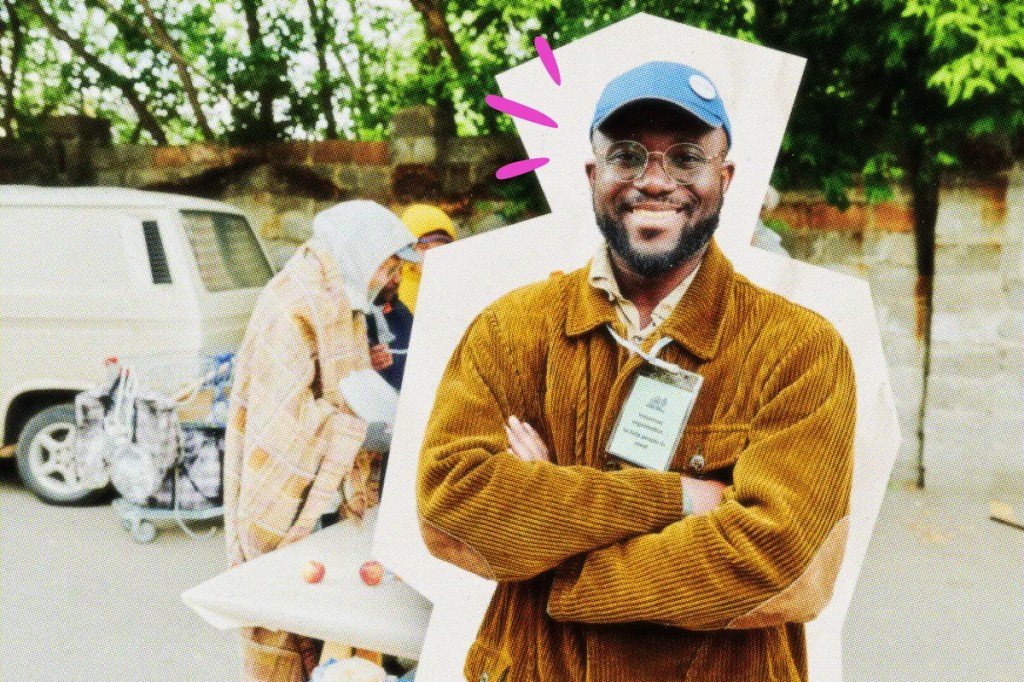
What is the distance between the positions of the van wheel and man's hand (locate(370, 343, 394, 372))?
2.99 meters

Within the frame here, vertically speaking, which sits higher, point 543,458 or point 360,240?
point 360,240

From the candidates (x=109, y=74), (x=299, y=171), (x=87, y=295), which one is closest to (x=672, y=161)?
(x=87, y=295)

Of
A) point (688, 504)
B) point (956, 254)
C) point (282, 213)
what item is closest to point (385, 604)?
point (688, 504)

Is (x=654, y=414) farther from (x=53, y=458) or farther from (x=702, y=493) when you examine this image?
(x=53, y=458)

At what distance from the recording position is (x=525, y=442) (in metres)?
1.03

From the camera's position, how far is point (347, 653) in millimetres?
1809

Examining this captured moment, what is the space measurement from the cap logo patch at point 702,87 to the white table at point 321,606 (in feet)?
3.15

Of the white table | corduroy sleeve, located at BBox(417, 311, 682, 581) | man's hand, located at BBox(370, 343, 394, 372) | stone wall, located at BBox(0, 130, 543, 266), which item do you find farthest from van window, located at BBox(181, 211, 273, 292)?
corduroy sleeve, located at BBox(417, 311, 682, 581)

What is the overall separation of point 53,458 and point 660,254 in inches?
190

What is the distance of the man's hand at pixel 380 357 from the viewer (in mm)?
2515

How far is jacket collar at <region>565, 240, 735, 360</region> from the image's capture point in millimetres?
995

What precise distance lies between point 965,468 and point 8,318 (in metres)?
5.11

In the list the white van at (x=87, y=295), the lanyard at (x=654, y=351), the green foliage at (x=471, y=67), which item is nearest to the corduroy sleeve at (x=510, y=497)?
the lanyard at (x=654, y=351)

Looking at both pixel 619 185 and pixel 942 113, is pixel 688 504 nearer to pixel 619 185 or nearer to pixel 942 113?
pixel 619 185
